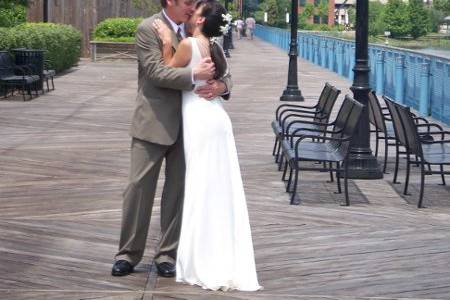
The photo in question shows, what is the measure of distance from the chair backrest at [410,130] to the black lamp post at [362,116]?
3.10 ft

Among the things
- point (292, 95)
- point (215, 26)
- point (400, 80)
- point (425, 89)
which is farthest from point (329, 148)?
point (292, 95)

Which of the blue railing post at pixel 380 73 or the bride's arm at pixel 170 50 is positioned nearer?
the bride's arm at pixel 170 50

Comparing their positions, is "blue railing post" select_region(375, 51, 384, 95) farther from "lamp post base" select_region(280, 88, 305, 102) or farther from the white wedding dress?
the white wedding dress

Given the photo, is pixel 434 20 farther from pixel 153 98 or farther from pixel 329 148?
pixel 153 98

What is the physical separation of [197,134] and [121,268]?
103cm

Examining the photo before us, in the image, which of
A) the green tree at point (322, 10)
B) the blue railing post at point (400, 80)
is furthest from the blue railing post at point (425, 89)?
the green tree at point (322, 10)

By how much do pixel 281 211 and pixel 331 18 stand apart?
448ft

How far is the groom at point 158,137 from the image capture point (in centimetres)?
627

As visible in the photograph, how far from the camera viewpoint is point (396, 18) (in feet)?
282

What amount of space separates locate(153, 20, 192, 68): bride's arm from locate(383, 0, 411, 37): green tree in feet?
256

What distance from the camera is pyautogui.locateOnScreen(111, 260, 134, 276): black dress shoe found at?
661cm

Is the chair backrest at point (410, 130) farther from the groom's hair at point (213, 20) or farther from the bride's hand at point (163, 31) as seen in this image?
the bride's hand at point (163, 31)

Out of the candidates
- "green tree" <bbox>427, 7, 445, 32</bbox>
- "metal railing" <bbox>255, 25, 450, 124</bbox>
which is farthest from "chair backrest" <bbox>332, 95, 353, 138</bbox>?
"green tree" <bbox>427, 7, 445, 32</bbox>

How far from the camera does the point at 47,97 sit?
69.8 feet
